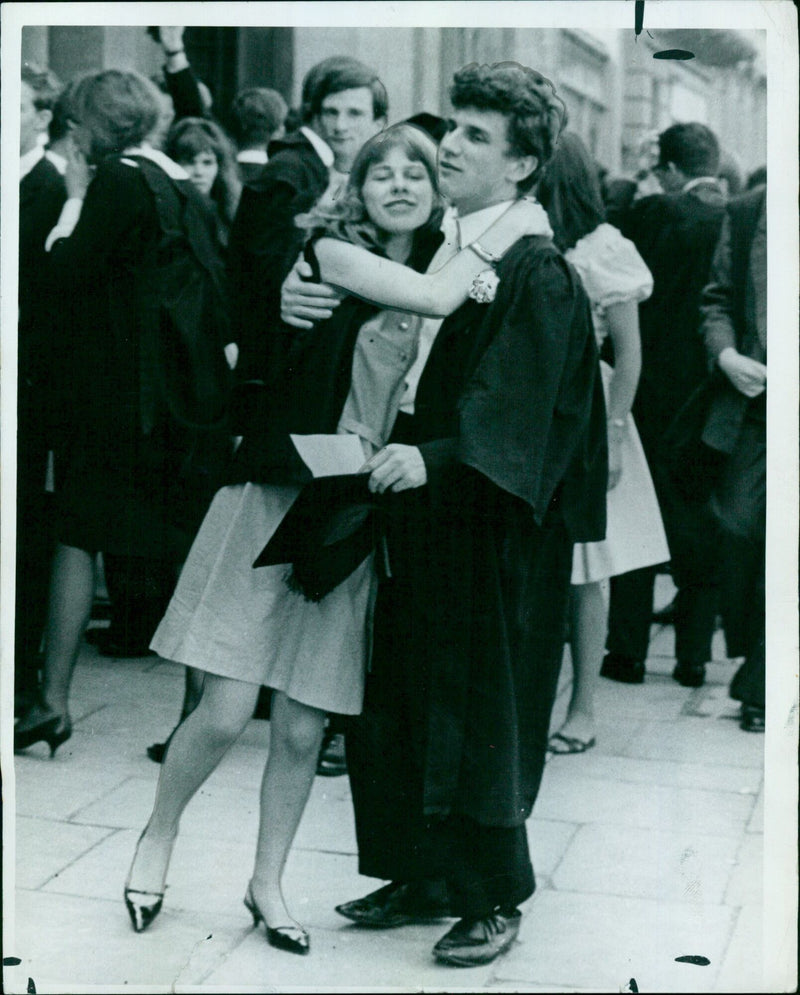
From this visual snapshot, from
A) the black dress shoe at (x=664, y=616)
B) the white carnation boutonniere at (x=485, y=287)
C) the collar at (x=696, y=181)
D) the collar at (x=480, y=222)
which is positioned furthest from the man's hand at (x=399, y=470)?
the black dress shoe at (x=664, y=616)

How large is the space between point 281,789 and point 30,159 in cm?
239

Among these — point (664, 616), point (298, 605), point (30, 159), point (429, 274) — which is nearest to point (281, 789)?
point (298, 605)

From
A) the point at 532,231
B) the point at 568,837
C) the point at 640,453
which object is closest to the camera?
the point at 532,231

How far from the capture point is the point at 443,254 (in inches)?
143

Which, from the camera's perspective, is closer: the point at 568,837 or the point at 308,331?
the point at 308,331

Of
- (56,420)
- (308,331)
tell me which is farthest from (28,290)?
(308,331)

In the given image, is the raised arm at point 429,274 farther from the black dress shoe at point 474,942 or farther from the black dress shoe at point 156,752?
the black dress shoe at point 156,752

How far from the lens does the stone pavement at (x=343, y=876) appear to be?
3.57 m

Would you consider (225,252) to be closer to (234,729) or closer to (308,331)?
(308,331)

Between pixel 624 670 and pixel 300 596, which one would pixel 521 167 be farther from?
pixel 624 670

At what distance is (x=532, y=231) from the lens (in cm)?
352

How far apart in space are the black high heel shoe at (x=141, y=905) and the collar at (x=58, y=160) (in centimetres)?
248

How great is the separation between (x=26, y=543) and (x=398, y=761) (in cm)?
182

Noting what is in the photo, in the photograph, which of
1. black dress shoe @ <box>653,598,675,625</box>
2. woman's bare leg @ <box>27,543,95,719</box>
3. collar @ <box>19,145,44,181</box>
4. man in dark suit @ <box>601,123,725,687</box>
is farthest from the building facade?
black dress shoe @ <box>653,598,675,625</box>
